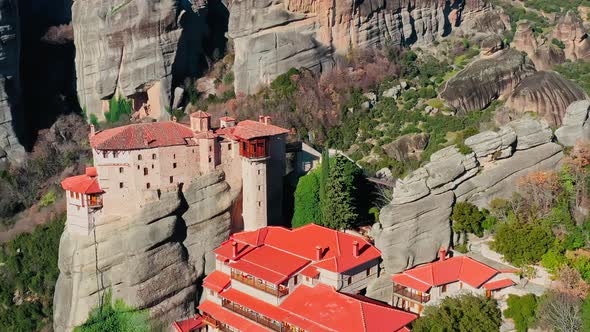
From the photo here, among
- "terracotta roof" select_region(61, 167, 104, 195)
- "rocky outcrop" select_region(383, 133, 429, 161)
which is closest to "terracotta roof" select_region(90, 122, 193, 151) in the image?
"terracotta roof" select_region(61, 167, 104, 195)

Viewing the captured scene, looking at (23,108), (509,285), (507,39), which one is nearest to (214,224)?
(509,285)

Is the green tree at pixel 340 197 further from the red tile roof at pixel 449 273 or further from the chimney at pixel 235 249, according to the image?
the red tile roof at pixel 449 273

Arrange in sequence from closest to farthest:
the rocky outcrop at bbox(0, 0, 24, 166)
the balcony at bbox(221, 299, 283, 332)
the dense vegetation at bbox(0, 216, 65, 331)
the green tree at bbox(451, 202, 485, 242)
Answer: the balcony at bbox(221, 299, 283, 332) → the green tree at bbox(451, 202, 485, 242) → the dense vegetation at bbox(0, 216, 65, 331) → the rocky outcrop at bbox(0, 0, 24, 166)

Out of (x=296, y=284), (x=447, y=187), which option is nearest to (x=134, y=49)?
(x=296, y=284)

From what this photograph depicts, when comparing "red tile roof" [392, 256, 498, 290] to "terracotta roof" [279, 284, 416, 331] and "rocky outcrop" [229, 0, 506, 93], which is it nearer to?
"terracotta roof" [279, 284, 416, 331]

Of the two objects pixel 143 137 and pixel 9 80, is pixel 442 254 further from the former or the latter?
pixel 9 80
